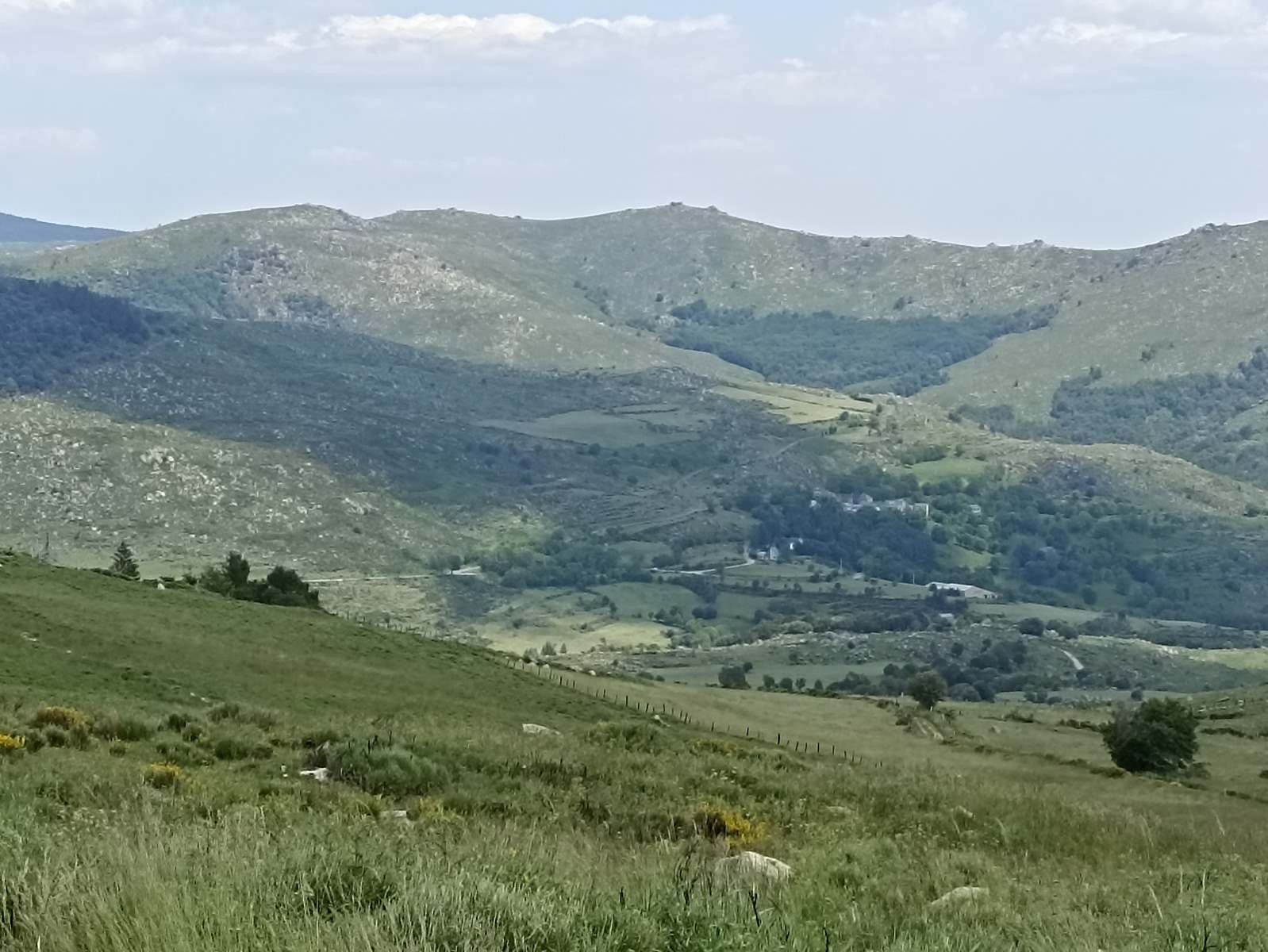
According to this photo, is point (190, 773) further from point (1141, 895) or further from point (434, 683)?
point (434, 683)

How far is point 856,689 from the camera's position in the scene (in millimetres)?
91312

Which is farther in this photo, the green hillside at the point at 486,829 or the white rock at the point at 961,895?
the white rock at the point at 961,895

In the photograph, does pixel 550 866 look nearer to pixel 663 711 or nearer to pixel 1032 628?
pixel 663 711

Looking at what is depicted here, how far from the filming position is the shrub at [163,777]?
12938mm

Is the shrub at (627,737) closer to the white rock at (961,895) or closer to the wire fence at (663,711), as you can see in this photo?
the wire fence at (663,711)

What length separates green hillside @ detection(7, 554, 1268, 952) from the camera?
6.00 meters

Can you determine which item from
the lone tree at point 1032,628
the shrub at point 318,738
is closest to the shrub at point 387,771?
the shrub at point 318,738

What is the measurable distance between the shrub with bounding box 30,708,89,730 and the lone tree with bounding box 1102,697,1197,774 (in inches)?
1121

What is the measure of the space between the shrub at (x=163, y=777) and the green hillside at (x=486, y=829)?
0.32ft

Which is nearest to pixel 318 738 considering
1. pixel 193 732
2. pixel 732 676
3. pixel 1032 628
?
pixel 193 732

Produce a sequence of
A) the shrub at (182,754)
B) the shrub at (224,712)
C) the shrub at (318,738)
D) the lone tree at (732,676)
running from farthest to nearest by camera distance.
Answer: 1. the lone tree at (732,676)
2. the shrub at (224,712)
3. the shrub at (318,738)
4. the shrub at (182,754)

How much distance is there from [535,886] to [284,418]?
191m

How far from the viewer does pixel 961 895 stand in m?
8.65

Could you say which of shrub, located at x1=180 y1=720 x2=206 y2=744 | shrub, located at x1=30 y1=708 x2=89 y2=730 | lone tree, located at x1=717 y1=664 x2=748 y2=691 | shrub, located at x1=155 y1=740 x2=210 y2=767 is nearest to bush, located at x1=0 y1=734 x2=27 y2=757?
shrub, located at x1=155 y1=740 x2=210 y2=767
